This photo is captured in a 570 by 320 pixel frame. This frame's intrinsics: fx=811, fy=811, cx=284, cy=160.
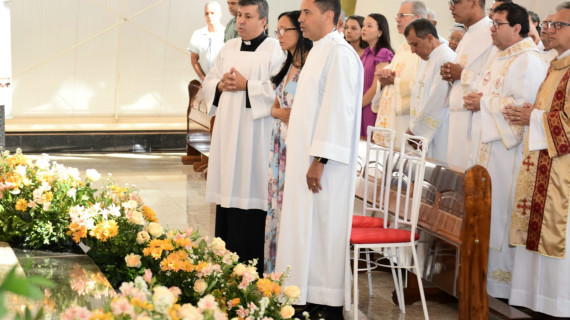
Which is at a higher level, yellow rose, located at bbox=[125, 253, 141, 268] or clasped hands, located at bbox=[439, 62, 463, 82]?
clasped hands, located at bbox=[439, 62, 463, 82]

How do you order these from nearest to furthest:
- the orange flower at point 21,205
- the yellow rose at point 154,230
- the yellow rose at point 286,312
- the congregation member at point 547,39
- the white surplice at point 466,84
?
1. the yellow rose at point 286,312
2. the yellow rose at point 154,230
3. the orange flower at point 21,205
4. the congregation member at point 547,39
5. the white surplice at point 466,84

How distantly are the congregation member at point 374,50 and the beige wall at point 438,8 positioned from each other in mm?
1750

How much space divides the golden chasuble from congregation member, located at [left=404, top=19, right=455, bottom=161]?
4.25ft

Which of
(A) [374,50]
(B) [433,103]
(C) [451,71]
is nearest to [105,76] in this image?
(A) [374,50]

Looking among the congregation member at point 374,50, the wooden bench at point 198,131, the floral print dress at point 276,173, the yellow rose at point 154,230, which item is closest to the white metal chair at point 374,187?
the floral print dress at point 276,173

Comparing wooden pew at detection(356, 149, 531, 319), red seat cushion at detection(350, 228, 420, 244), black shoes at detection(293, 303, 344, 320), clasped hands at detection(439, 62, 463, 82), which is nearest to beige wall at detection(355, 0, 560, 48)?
clasped hands at detection(439, 62, 463, 82)

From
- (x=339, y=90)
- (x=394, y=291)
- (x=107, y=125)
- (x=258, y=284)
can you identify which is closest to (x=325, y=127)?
(x=339, y=90)

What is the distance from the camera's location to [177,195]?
26.2 feet

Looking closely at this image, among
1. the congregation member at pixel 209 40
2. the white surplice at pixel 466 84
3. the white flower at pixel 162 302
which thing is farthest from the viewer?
the congregation member at pixel 209 40

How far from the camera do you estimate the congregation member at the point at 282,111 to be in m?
4.52

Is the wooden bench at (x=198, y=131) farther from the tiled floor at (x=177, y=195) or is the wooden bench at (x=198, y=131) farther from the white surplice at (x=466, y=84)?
the white surplice at (x=466, y=84)

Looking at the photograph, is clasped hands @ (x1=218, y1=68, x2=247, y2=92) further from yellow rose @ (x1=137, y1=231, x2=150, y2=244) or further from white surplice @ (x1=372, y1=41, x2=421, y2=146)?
yellow rose @ (x1=137, y1=231, x2=150, y2=244)

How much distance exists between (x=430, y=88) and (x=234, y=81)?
147 centimetres

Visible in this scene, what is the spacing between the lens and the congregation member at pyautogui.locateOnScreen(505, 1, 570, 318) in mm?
4230
